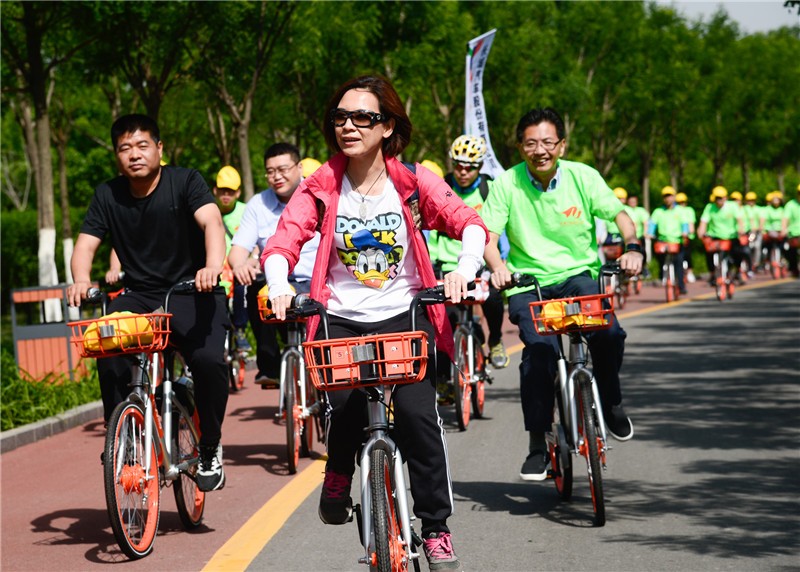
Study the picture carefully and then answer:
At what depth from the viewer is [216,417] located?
6.55 m

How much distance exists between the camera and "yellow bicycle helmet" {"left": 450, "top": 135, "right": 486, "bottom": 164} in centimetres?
1012

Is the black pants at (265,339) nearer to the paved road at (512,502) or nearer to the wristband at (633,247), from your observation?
the paved road at (512,502)

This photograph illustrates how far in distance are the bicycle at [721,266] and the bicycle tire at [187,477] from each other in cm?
1908

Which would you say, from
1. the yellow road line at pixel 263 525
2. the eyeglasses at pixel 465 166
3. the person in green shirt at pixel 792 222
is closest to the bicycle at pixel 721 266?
the person in green shirt at pixel 792 222

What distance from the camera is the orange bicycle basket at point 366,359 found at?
4242mm

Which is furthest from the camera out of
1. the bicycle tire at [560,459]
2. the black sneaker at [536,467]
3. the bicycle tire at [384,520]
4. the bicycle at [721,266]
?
the bicycle at [721,266]

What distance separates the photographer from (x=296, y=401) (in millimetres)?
→ 8484

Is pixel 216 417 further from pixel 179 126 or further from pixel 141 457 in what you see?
pixel 179 126

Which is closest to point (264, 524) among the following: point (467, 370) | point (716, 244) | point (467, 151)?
point (467, 370)

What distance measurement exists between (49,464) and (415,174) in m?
5.05

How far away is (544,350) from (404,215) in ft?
7.39

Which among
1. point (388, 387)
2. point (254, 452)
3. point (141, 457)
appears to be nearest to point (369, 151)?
point (388, 387)

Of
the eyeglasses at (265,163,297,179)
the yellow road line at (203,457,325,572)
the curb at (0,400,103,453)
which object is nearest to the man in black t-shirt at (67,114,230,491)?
the yellow road line at (203,457,325,572)

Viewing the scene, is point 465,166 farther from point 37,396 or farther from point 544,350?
point 37,396
